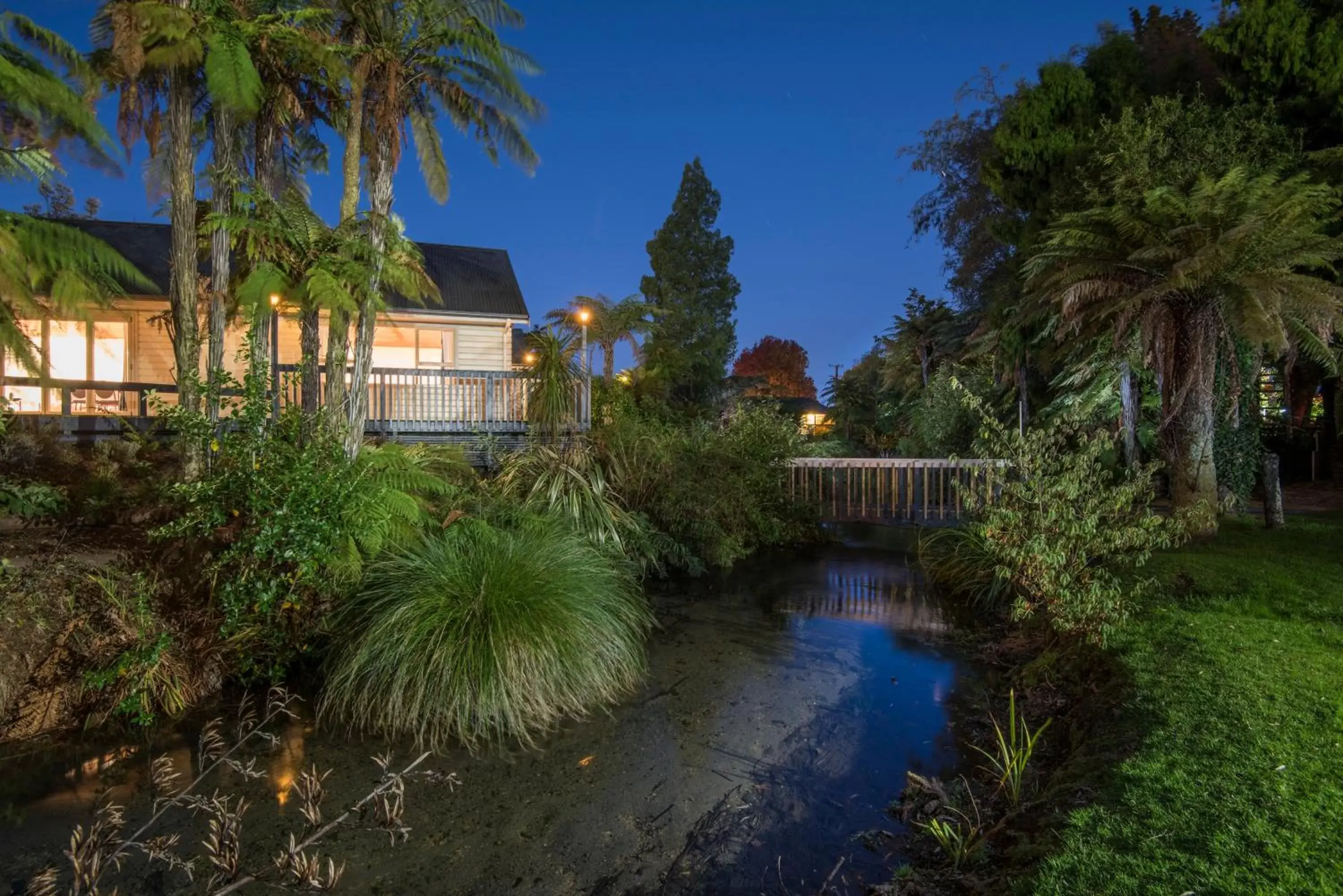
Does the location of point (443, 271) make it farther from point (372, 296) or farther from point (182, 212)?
point (372, 296)

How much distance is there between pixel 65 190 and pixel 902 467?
25184 mm

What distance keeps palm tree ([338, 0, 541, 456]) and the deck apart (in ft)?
7.48

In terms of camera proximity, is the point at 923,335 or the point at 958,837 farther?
the point at 923,335

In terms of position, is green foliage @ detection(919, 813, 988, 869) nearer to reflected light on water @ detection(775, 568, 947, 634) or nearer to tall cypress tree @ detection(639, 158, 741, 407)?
reflected light on water @ detection(775, 568, 947, 634)

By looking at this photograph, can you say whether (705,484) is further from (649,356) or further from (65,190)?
(65,190)

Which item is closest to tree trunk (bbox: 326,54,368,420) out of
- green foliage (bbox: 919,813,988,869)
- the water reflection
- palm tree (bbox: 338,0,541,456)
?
palm tree (bbox: 338,0,541,456)

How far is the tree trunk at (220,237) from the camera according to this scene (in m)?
8.16

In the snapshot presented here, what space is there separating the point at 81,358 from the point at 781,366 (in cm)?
4039

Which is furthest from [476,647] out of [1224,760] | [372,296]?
[372,296]

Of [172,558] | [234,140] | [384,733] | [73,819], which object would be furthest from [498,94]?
[73,819]

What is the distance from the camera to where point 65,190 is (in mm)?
21516

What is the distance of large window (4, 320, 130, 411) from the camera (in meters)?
13.2

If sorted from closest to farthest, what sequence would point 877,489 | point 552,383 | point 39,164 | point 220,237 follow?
point 39,164 → point 220,237 → point 552,383 → point 877,489

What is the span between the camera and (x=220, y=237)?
8250mm
